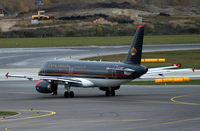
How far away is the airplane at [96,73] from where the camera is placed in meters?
47.3

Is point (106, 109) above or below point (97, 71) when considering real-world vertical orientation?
below

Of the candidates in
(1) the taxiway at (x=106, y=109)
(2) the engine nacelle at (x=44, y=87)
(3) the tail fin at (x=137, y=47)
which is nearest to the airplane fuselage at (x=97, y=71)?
(3) the tail fin at (x=137, y=47)

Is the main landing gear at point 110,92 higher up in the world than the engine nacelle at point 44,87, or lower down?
lower down

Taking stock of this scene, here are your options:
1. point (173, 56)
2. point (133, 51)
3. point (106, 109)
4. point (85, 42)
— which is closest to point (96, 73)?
point (133, 51)

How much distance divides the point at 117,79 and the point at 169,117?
14.8 metres

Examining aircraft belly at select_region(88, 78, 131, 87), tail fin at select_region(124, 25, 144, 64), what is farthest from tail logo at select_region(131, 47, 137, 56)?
aircraft belly at select_region(88, 78, 131, 87)

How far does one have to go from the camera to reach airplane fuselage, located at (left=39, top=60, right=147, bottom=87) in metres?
47.2

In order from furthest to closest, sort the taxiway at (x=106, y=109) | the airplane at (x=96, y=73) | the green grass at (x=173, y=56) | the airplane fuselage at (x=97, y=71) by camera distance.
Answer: the green grass at (x=173, y=56)
the airplane at (x=96, y=73)
the airplane fuselage at (x=97, y=71)
the taxiway at (x=106, y=109)

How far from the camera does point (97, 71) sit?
49250mm

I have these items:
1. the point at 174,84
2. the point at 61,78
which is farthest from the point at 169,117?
the point at 174,84

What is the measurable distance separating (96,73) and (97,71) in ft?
0.77

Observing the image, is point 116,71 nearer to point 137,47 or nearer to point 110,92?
point 137,47

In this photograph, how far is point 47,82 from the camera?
5022cm

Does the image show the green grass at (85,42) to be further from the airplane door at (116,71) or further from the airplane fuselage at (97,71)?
the airplane door at (116,71)
